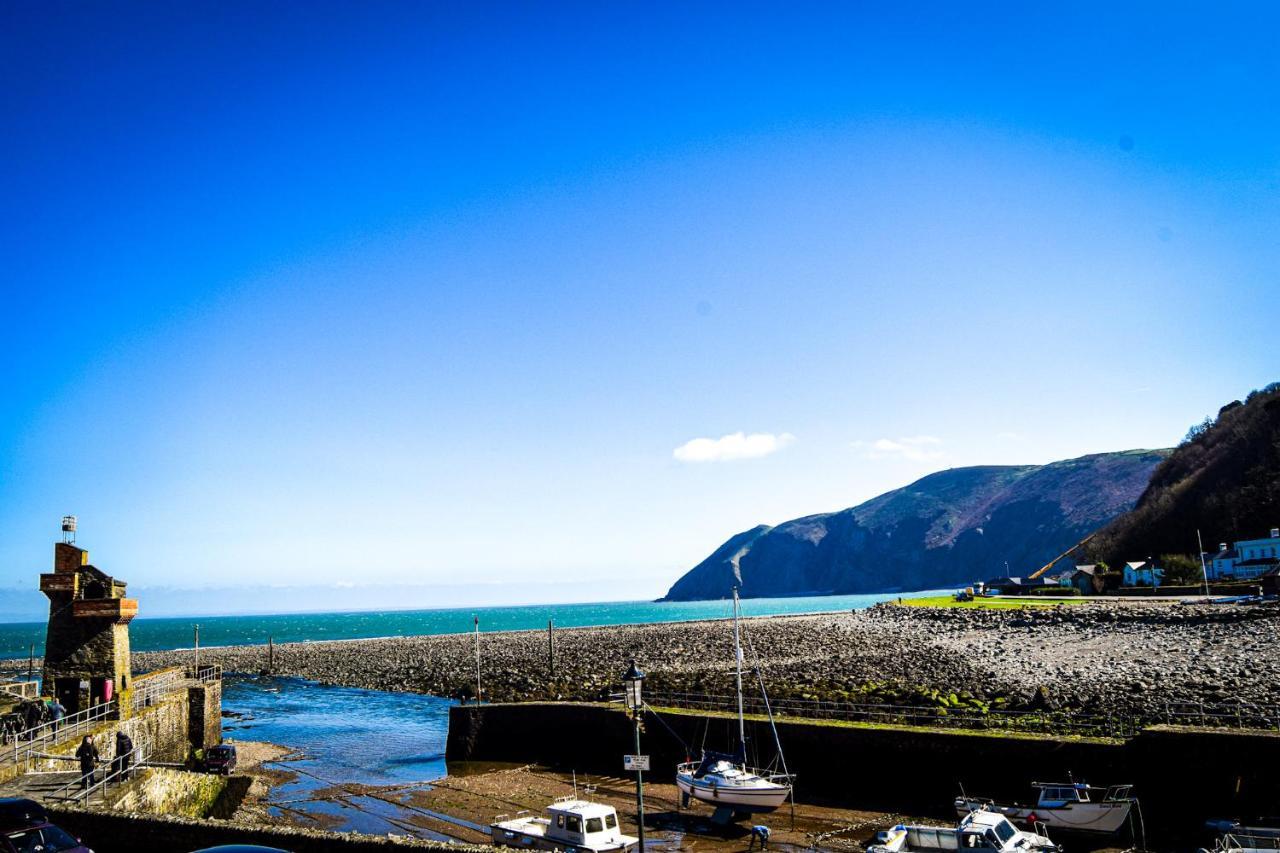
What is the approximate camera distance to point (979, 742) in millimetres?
Answer: 24656

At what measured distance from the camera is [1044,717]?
2908 cm

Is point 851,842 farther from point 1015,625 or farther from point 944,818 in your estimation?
point 1015,625

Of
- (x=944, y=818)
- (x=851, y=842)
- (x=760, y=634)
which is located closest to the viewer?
(x=851, y=842)

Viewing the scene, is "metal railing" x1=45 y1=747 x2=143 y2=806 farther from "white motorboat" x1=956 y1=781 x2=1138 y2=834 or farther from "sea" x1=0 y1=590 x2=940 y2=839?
"white motorboat" x1=956 y1=781 x2=1138 y2=834

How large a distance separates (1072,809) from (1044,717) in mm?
8934

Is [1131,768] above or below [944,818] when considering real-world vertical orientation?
above

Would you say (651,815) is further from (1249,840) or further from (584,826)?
(1249,840)

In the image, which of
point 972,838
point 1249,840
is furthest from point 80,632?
point 1249,840

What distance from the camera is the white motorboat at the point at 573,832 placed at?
2033cm

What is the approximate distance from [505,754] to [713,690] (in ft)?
44.3

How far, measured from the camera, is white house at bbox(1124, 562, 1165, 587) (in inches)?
3410

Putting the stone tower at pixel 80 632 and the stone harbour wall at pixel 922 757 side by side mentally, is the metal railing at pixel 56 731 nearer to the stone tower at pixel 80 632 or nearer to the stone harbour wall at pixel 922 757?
the stone tower at pixel 80 632

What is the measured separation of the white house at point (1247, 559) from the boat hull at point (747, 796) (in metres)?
76.4

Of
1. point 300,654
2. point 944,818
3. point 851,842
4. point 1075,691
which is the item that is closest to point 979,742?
point 944,818
